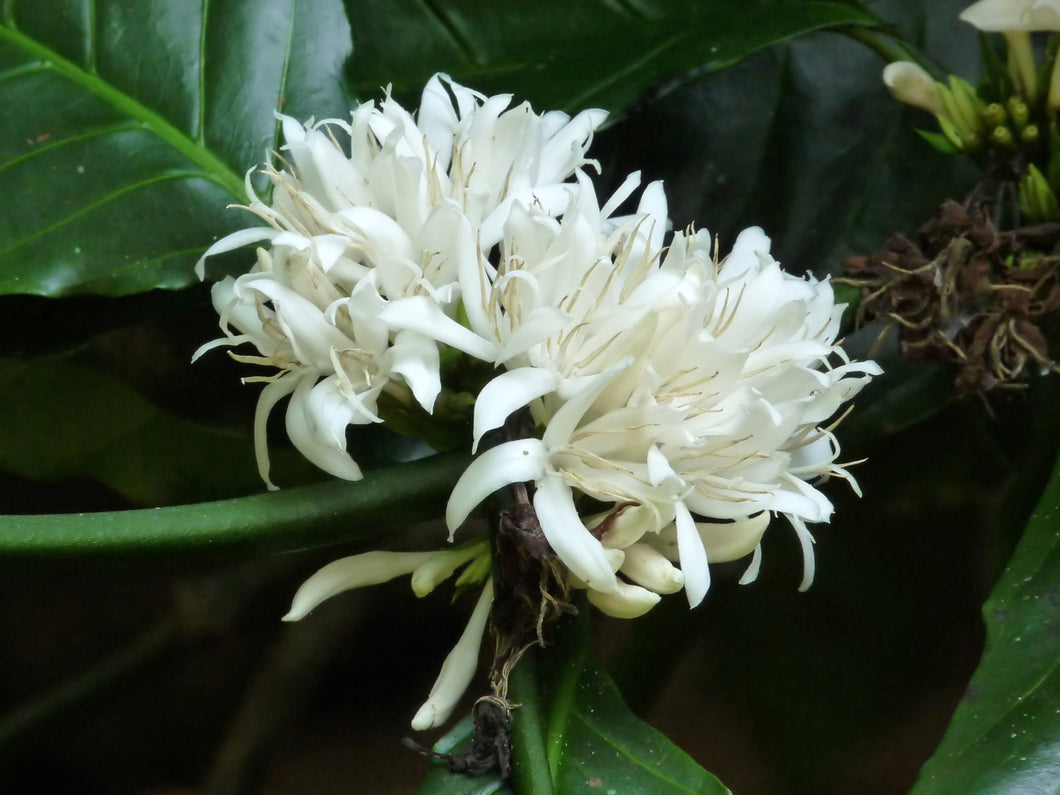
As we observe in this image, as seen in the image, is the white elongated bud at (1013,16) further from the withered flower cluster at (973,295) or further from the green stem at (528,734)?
the green stem at (528,734)

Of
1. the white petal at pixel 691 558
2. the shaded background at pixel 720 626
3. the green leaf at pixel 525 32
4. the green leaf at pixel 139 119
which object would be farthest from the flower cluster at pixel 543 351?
the shaded background at pixel 720 626

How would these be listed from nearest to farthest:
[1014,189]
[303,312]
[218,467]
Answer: [303,312] → [1014,189] → [218,467]

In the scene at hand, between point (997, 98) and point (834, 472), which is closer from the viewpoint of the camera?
point (834, 472)

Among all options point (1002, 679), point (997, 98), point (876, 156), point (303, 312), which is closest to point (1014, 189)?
point (997, 98)

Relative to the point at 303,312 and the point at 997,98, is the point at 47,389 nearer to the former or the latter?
the point at 303,312

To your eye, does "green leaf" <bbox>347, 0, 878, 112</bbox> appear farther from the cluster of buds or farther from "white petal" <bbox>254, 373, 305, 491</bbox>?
"white petal" <bbox>254, 373, 305, 491</bbox>

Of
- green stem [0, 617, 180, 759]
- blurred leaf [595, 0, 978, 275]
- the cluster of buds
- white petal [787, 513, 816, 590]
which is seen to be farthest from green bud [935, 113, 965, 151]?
green stem [0, 617, 180, 759]
